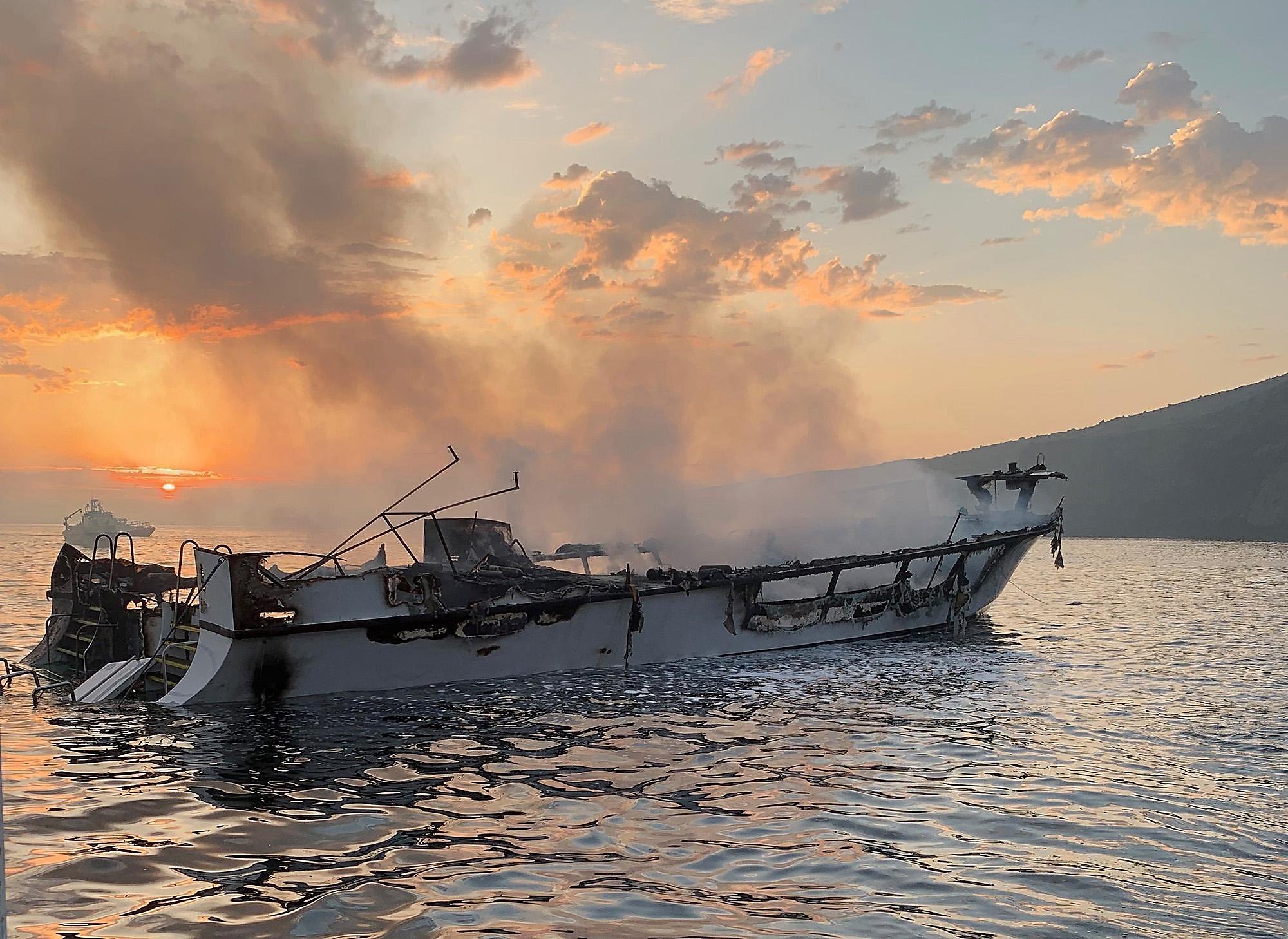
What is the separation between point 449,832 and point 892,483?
1155 inches

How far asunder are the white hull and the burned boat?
0.02 metres

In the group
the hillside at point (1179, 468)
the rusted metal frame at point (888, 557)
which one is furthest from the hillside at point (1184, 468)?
the rusted metal frame at point (888, 557)

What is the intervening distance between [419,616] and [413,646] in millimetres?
529

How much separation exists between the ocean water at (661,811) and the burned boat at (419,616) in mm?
717

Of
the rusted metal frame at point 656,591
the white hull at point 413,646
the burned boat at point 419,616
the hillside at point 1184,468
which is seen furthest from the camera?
the hillside at point 1184,468

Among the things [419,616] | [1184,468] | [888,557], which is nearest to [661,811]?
[419,616]

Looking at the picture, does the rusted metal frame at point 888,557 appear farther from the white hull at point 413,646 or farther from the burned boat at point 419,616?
the white hull at point 413,646

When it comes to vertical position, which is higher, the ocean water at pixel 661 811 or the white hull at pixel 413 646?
the white hull at pixel 413 646

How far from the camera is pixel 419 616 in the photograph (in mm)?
16516

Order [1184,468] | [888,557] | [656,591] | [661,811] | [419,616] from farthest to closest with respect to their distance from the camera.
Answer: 1. [1184,468]
2. [888,557]
3. [656,591]
4. [419,616]
5. [661,811]

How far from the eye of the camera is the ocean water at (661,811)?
7.04m

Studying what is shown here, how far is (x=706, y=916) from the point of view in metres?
6.89

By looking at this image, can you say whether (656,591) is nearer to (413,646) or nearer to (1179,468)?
(413,646)

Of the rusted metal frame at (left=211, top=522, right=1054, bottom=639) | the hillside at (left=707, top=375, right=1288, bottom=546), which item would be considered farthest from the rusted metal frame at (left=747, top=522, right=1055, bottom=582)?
the hillside at (left=707, top=375, right=1288, bottom=546)
